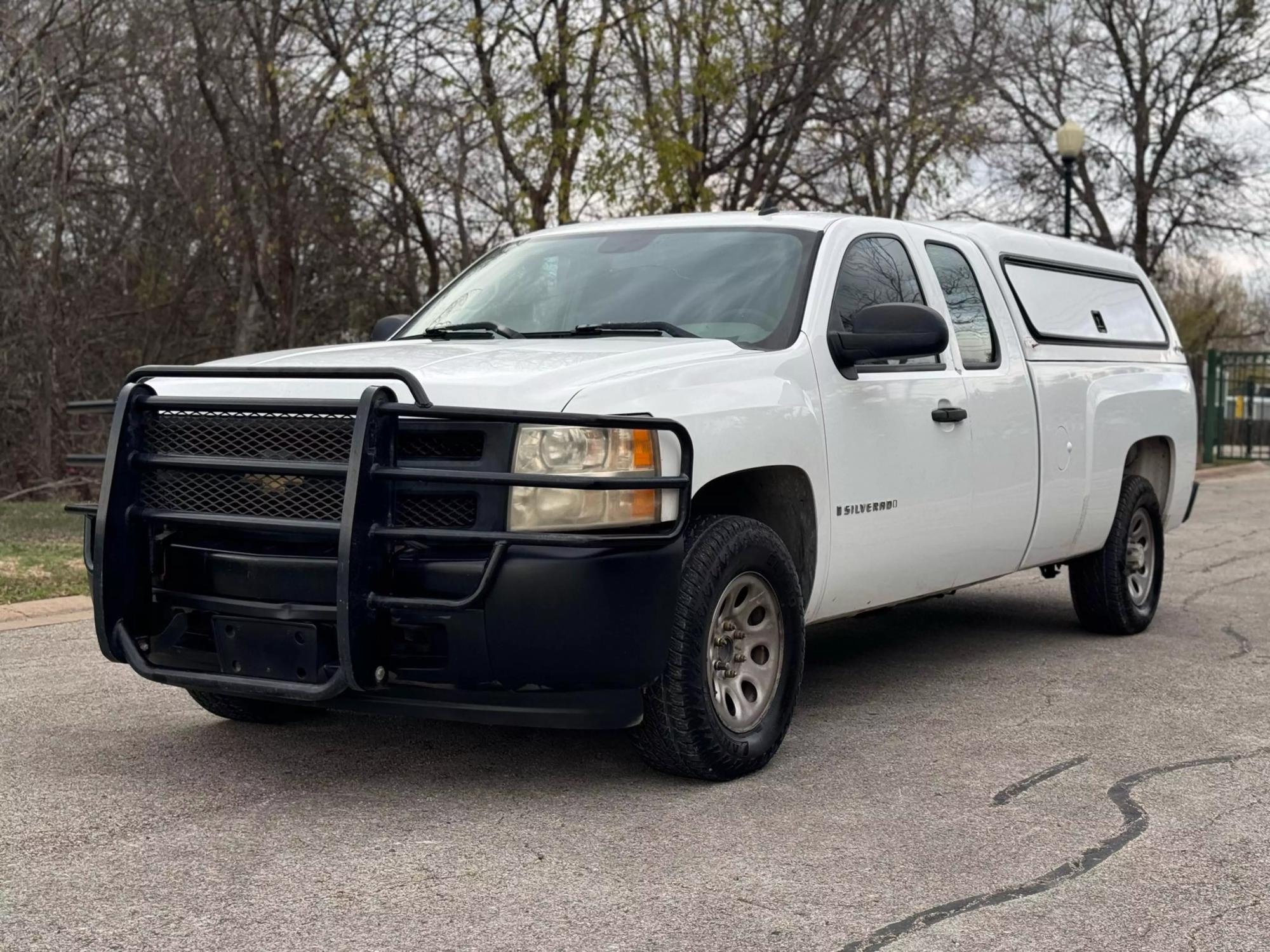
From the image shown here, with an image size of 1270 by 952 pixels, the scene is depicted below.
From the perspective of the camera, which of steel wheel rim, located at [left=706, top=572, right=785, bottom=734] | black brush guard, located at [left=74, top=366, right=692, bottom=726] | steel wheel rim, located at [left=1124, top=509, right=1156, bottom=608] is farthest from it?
steel wheel rim, located at [left=1124, top=509, right=1156, bottom=608]

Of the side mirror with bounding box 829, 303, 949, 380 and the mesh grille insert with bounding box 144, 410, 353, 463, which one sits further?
the side mirror with bounding box 829, 303, 949, 380

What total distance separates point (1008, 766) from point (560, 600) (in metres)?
1.79

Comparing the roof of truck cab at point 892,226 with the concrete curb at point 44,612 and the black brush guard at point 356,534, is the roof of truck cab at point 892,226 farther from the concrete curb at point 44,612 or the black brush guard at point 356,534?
the concrete curb at point 44,612

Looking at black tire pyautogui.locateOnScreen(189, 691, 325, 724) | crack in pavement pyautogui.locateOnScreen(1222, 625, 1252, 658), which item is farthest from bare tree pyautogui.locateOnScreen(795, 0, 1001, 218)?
black tire pyautogui.locateOnScreen(189, 691, 325, 724)

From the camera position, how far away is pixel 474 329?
605 cm

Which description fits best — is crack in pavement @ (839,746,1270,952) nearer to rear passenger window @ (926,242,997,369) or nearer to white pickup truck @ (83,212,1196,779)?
white pickup truck @ (83,212,1196,779)

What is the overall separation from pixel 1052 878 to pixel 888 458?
2.16 m

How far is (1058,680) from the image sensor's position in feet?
22.4

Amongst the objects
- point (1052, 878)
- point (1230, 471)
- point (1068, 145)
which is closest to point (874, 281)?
point (1052, 878)

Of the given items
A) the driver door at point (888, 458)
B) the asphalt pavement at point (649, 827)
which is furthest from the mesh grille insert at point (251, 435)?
the driver door at point (888, 458)

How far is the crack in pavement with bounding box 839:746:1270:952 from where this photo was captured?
143 inches

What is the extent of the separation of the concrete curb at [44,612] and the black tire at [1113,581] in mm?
5120

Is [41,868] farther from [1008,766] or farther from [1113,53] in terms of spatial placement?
[1113,53]

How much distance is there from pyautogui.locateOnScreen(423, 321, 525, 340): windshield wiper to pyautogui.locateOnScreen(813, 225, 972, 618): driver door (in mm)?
1179
